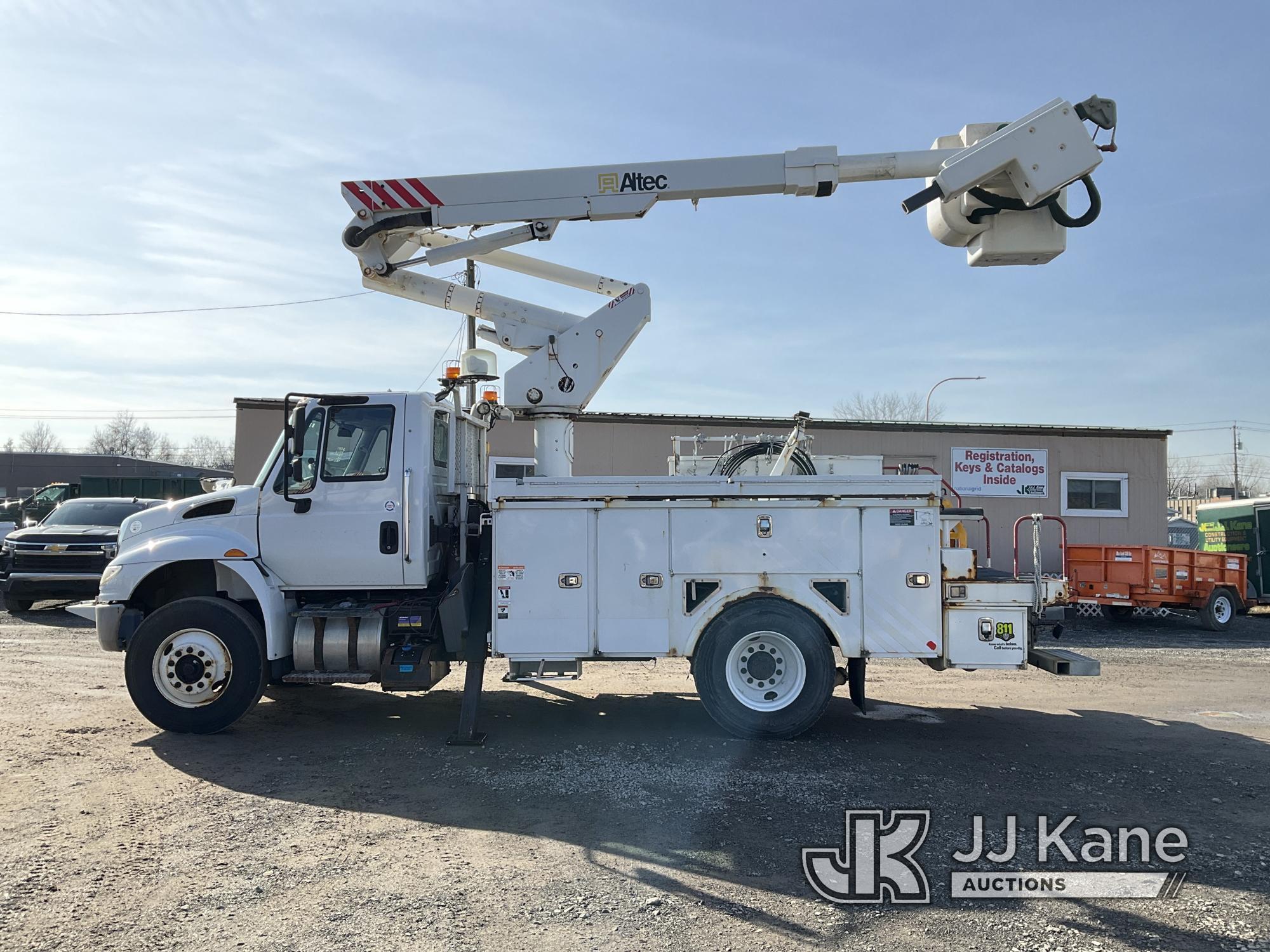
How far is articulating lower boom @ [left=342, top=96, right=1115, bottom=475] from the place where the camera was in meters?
7.45

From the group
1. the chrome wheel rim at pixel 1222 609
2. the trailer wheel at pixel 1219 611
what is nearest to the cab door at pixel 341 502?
the trailer wheel at pixel 1219 611

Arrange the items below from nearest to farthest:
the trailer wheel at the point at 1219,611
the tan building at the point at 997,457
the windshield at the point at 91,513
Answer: the windshield at the point at 91,513
the trailer wheel at the point at 1219,611
the tan building at the point at 997,457

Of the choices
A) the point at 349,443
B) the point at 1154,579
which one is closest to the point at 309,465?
the point at 349,443

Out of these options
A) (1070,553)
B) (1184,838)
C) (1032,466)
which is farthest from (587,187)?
(1032,466)

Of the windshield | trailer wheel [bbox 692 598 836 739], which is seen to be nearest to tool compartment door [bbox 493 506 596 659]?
trailer wheel [bbox 692 598 836 739]

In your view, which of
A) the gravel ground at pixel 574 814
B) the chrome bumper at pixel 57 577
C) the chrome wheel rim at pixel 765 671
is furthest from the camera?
the chrome bumper at pixel 57 577

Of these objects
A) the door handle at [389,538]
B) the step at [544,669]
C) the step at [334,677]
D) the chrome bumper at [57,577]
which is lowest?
the step at [334,677]

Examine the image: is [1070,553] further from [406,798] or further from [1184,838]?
[406,798]

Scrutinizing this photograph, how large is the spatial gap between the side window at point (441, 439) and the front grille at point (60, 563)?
9500mm

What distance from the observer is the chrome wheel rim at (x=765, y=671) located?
7.15 metres

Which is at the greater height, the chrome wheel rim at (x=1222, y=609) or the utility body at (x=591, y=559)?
the utility body at (x=591, y=559)

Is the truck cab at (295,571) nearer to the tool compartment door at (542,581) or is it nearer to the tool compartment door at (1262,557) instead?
the tool compartment door at (542,581)

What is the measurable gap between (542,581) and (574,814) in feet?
6.98

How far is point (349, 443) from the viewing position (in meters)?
7.56
